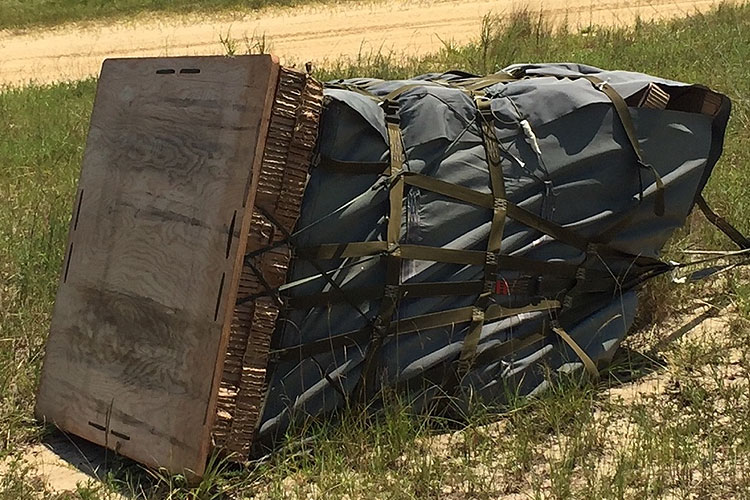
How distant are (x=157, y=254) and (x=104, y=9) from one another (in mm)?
15324

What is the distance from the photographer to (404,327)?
3004mm

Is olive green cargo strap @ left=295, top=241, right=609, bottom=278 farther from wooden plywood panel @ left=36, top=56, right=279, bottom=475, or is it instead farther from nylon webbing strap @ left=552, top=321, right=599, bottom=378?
wooden plywood panel @ left=36, top=56, right=279, bottom=475

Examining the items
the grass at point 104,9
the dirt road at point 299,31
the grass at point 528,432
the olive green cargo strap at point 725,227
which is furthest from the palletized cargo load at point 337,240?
the grass at point 104,9

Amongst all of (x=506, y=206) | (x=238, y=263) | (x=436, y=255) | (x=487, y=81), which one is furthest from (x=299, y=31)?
(x=238, y=263)

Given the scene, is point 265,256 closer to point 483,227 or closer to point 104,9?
point 483,227

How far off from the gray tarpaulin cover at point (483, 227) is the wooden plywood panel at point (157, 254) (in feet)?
0.94

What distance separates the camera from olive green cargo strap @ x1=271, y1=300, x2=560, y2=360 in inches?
114

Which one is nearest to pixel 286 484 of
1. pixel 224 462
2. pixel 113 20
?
pixel 224 462

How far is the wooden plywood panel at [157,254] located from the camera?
8.84 ft

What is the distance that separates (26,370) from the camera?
134 inches

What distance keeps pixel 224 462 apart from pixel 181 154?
1.10m

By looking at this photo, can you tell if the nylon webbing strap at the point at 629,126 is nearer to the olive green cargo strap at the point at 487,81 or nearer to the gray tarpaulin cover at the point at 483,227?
the gray tarpaulin cover at the point at 483,227

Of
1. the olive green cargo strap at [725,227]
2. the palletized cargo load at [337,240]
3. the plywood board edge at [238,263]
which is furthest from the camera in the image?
the olive green cargo strap at [725,227]

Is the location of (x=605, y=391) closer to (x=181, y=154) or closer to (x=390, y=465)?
(x=390, y=465)
